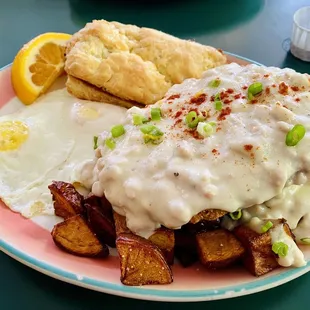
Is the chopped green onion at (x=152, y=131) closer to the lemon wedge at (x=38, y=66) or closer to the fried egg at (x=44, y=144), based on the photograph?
the fried egg at (x=44, y=144)

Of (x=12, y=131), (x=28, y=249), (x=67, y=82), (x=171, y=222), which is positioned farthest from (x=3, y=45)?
(x=171, y=222)

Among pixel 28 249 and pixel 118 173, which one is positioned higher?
pixel 118 173

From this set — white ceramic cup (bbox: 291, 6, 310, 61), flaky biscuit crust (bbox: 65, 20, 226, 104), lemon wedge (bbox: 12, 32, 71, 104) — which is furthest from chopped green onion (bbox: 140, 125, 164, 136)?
white ceramic cup (bbox: 291, 6, 310, 61)

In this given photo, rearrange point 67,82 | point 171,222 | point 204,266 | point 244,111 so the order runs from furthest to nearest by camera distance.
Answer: point 67,82 < point 244,111 < point 204,266 < point 171,222

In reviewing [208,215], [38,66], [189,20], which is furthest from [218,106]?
[189,20]

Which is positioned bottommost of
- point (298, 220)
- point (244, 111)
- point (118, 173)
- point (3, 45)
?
point (3, 45)


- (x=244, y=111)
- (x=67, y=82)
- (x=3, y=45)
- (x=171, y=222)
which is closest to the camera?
(x=171, y=222)

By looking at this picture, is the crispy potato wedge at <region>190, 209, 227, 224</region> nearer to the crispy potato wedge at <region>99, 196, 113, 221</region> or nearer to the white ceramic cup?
the crispy potato wedge at <region>99, 196, 113, 221</region>

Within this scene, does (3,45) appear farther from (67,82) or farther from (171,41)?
(171,41)

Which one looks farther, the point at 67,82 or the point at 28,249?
the point at 67,82
